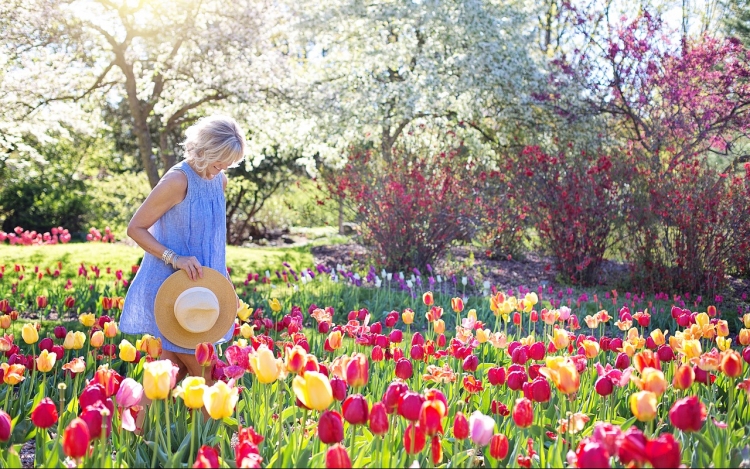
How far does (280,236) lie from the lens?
16656 millimetres

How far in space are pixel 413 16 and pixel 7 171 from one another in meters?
8.66

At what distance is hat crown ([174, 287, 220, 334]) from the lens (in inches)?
102

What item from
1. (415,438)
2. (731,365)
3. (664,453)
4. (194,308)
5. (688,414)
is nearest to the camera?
(664,453)

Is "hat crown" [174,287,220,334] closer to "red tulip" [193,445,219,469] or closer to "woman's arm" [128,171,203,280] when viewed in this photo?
"woman's arm" [128,171,203,280]

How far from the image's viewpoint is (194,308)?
260 cm

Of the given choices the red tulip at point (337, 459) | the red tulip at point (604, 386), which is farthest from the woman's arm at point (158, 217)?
the red tulip at point (604, 386)

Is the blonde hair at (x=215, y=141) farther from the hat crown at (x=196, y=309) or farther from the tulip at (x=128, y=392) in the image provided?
the tulip at (x=128, y=392)

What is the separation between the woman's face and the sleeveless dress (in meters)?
0.04

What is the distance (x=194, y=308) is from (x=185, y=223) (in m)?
0.42

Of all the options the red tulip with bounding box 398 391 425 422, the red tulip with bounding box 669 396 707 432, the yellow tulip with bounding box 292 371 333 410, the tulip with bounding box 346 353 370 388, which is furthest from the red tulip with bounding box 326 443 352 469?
the red tulip with bounding box 669 396 707 432

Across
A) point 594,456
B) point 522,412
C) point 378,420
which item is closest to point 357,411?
point 378,420

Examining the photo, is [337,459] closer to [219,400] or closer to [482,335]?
[219,400]

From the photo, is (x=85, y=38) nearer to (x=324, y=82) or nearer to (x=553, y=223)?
(x=324, y=82)

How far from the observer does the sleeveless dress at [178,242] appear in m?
2.80
